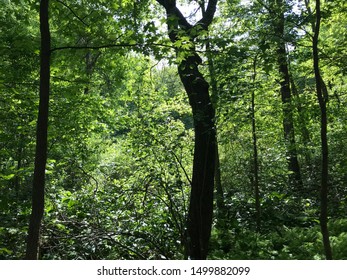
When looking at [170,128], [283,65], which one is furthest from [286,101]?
[170,128]

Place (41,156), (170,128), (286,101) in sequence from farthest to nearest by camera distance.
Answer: (286,101)
(170,128)
(41,156)

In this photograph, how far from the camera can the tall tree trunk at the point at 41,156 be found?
7.24 feet

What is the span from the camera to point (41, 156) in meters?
2.28

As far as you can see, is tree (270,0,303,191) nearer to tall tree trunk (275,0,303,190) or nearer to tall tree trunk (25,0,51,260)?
tall tree trunk (275,0,303,190)

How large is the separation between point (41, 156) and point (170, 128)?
5.46m

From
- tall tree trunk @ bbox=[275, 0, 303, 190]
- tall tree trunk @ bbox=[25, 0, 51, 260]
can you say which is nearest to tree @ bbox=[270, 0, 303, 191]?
tall tree trunk @ bbox=[275, 0, 303, 190]

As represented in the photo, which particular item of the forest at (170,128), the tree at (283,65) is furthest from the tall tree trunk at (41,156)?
the tree at (283,65)

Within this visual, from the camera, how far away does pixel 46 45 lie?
236cm

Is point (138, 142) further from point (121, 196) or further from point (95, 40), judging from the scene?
point (95, 40)

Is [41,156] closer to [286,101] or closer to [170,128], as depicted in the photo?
[170,128]

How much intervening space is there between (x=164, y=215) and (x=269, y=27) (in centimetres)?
364

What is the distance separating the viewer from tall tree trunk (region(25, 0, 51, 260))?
221cm

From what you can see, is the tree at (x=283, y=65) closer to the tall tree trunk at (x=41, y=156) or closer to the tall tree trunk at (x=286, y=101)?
the tall tree trunk at (x=286, y=101)
